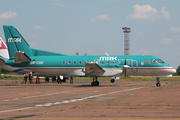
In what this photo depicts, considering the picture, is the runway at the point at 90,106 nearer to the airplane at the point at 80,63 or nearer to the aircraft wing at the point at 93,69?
the aircraft wing at the point at 93,69

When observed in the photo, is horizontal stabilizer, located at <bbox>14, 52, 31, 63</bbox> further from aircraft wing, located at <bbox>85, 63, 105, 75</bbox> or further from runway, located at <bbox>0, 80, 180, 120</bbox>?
runway, located at <bbox>0, 80, 180, 120</bbox>

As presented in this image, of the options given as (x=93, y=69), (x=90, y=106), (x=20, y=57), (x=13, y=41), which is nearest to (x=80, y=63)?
(x=93, y=69)

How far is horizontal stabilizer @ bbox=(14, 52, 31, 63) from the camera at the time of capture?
3362 centimetres

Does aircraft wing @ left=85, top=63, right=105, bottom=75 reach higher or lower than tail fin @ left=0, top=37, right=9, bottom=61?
lower

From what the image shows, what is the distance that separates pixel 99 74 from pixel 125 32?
57450 millimetres

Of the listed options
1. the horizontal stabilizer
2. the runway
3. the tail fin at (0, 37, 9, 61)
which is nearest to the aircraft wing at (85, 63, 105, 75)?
the horizontal stabilizer

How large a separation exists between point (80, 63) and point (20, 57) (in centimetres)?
845

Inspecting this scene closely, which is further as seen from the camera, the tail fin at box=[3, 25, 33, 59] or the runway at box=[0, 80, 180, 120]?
the tail fin at box=[3, 25, 33, 59]

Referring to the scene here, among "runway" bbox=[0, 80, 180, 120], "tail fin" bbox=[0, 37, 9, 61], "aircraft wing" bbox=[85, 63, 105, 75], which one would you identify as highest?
"tail fin" bbox=[0, 37, 9, 61]

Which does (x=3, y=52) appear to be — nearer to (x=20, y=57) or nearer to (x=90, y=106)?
(x=20, y=57)

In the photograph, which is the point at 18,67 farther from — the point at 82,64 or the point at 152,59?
the point at 152,59

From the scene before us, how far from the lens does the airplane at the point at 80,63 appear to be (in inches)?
1249

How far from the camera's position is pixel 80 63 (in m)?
33.5

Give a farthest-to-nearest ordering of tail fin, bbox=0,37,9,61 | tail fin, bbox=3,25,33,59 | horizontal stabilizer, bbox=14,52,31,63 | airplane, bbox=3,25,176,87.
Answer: tail fin, bbox=0,37,9,61, tail fin, bbox=3,25,33,59, horizontal stabilizer, bbox=14,52,31,63, airplane, bbox=3,25,176,87
